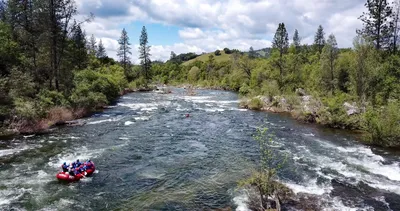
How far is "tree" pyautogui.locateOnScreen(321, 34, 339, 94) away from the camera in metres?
49.3

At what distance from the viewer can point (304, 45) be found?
368 feet

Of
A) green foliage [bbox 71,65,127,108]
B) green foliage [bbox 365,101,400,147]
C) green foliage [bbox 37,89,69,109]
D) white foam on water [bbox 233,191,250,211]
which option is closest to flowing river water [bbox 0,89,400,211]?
white foam on water [bbox 233,191,250,211]

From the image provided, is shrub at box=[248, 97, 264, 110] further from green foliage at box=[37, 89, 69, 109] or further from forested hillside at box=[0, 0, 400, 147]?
green foliage at box=[37, 89, 69, 109]

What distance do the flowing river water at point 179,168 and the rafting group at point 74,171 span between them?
0.37 meters

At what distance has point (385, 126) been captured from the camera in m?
25.6

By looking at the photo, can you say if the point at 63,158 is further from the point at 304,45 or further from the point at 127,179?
the point at 304,45

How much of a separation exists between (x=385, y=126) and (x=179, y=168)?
18.9m

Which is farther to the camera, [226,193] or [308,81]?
[308,81]

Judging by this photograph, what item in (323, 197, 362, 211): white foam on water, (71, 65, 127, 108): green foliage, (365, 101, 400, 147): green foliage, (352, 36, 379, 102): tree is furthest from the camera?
(71, 65, 127, 108): green foliage

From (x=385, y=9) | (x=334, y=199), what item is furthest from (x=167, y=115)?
(x=385, y=9)

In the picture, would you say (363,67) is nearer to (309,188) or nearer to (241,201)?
(309,188)

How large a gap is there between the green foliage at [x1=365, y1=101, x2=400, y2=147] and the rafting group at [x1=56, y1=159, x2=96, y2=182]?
24.1 m

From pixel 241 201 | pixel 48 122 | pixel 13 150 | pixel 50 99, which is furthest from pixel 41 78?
pixel 241 201

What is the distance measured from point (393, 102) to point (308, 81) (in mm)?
31389
